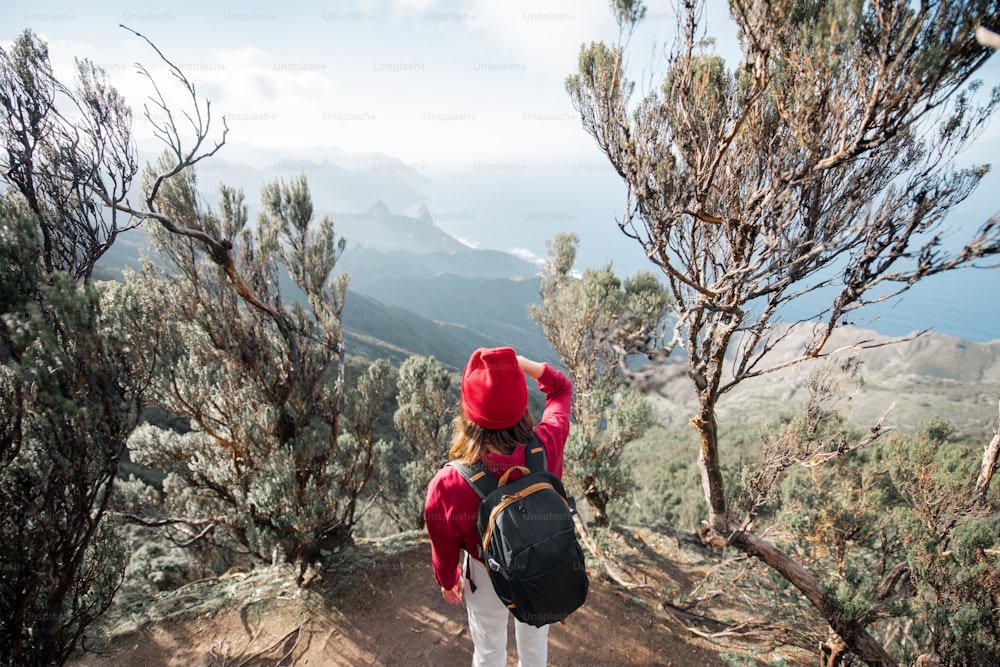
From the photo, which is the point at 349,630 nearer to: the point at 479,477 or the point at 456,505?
the point at 456,505

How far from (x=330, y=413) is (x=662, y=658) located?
16.4 feet

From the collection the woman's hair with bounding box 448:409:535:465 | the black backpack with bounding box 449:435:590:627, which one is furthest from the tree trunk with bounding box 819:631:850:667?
the woman's hair with bounding box 448:409:535:465

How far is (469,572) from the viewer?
243 centimetres

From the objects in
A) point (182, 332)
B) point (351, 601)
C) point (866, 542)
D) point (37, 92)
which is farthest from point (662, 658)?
point (37, 92)

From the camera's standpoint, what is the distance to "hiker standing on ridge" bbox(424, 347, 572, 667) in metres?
2.00

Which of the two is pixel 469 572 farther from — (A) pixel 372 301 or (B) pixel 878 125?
(A) pixel 372 301

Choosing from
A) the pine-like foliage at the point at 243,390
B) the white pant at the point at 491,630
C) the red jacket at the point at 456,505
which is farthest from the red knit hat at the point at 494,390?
the pine-like foliage at the point at 243,390

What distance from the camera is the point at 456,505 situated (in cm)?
206

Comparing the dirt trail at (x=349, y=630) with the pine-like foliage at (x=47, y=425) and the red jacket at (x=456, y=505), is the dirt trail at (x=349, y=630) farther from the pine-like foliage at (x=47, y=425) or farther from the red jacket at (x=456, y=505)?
the red jacket at (x=456, y=505)

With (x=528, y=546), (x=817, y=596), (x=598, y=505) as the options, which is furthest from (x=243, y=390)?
(x=817, y=596)

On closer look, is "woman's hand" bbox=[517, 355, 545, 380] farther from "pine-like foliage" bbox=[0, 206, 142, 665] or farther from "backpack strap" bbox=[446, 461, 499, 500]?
"pine-like foliage" bbox=[0, 206, 142, 665]

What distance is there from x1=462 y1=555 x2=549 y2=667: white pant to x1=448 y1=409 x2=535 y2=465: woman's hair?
0.74 metres

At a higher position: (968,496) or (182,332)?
(182,332)

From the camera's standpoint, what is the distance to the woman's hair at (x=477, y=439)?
2084 millimetres
